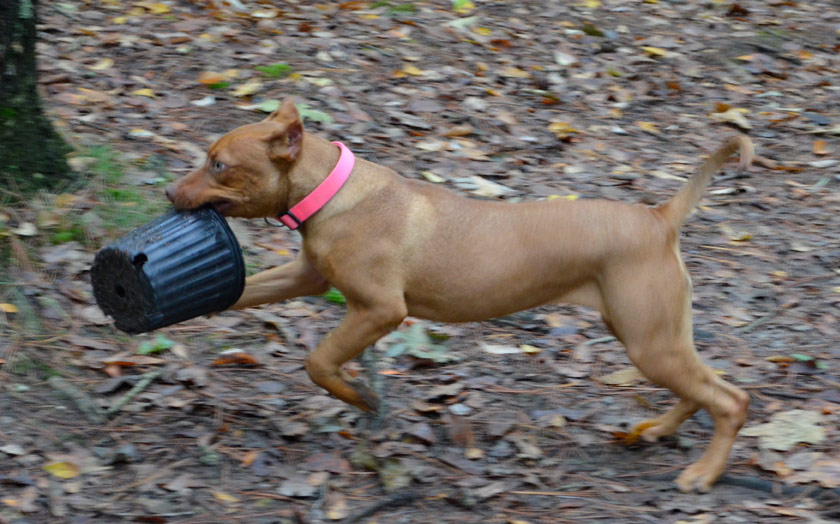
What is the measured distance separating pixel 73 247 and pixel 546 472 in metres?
3.07

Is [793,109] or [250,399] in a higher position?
[793,109]

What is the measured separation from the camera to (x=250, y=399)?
5.12m

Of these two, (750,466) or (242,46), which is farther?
(242,46)

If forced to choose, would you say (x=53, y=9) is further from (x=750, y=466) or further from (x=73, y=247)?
(x=750, y=466)

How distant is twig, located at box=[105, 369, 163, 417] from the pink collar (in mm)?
1128

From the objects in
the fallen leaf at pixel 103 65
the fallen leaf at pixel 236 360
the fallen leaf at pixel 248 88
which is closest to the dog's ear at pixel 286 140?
the fallen leaf at pixel 236 360

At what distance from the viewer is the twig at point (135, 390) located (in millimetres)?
4797

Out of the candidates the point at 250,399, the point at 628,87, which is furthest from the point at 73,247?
the point at 628,87

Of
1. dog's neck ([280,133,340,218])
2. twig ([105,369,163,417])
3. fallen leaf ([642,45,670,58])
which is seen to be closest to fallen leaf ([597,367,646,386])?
dog's neck ([280,133,340,218])

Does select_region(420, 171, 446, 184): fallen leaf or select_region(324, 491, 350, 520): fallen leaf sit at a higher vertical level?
select_region(420, 171, 446, 184): fallen leaf

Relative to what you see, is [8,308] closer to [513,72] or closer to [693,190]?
[693,190]

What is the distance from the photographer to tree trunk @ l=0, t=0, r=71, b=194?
5.39m

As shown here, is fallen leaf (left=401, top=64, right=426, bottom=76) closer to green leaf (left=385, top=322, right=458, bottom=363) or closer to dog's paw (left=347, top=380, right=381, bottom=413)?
green leaf (left=385, top=322, right=458, bottom=363)

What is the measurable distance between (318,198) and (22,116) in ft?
6.89
